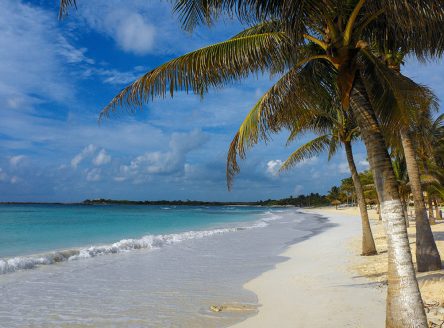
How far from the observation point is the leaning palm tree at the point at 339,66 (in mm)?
4223

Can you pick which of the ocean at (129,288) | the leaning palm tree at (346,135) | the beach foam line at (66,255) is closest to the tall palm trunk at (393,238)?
the ocean at (129,288)

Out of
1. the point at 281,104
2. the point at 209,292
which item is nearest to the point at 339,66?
the point at 281,104

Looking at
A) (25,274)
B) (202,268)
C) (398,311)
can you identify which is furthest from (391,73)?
(25,274)

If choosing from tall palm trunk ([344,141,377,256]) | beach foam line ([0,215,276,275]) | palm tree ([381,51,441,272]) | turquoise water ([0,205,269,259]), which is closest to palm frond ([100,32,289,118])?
palm tree ([381,51,441,272])

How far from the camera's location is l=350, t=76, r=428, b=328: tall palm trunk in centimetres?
403

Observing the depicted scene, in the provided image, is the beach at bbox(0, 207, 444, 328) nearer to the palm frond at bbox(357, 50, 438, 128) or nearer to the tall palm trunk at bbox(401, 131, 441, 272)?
the tall palm trunk at bbox(401, 131, 441, 272)

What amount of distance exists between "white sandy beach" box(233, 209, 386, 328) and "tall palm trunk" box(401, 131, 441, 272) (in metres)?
1.19

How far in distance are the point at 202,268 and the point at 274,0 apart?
8.39m

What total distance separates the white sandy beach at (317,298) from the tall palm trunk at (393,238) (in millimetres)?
1231

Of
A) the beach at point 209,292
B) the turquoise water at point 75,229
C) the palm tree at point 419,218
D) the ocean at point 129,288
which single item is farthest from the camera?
the turquoise water at point 75,229

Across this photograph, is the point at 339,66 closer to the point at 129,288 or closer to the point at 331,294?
the point at 331,294

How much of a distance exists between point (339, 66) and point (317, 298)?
4.30 meters

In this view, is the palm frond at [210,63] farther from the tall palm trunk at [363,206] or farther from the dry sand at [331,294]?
the tall palm trunk at [363,206]

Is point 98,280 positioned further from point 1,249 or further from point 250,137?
point 1,249
